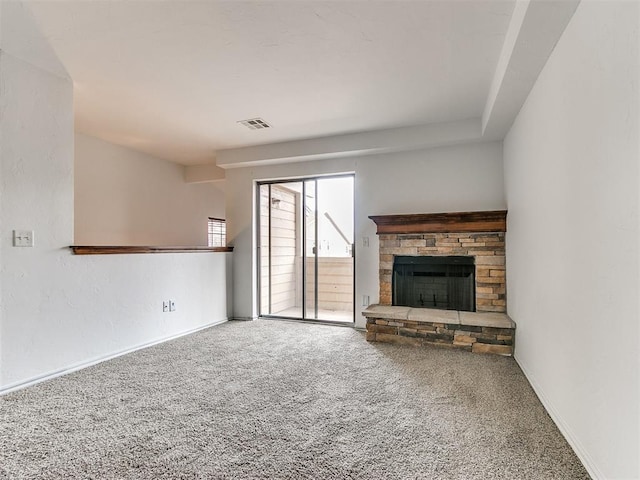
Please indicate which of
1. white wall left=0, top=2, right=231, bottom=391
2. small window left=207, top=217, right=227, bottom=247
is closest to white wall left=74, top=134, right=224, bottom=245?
small window left=207, top=217, right=227, bottom=247

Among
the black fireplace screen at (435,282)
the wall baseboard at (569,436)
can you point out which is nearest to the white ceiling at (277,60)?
the black fireplace screen at (435,282)

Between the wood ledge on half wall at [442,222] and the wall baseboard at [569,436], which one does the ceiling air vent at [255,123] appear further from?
the wall baseboard at [569,436]

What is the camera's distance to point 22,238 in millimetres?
2480

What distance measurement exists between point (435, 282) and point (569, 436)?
227cm

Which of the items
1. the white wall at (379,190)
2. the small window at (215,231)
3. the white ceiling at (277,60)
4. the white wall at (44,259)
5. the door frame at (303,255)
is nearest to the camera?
the white ceiling at (277,60)

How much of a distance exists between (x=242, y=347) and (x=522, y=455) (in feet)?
8.36

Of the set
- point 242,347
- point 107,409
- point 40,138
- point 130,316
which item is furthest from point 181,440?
point 40,138

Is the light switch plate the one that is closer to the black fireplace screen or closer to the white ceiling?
the white ceiling

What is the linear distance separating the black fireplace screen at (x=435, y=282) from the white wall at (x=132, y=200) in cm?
364

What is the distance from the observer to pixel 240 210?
4949 mm

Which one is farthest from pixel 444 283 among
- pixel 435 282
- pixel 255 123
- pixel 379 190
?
pixel 255 123

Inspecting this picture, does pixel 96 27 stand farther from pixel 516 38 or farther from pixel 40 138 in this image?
pixel 516 38

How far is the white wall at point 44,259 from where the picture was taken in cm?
240

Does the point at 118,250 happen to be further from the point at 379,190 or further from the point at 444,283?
the point at 444,283
